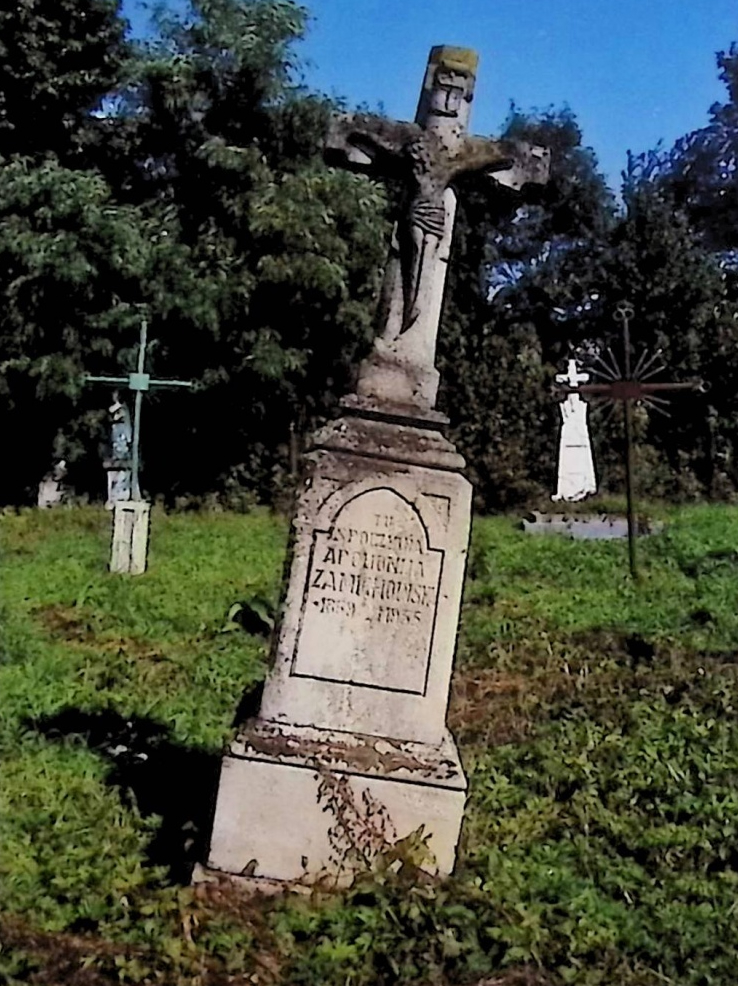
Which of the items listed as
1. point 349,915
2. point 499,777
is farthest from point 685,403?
point 349,915

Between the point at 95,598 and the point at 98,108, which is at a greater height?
the point at 98,108

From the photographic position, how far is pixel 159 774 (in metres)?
5.82

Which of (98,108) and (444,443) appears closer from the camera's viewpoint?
(444,443)

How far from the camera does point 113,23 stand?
21.1m

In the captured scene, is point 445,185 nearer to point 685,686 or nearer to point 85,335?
point 685,686

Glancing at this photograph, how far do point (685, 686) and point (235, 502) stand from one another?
12983 millimetres

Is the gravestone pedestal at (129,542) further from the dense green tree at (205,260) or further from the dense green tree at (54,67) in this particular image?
the dense green tree at (54,67)

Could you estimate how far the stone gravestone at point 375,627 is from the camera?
4.69 meters

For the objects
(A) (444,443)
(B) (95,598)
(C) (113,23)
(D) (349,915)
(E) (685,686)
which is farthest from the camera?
(C) (113,23)

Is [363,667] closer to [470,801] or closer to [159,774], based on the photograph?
[470,801]

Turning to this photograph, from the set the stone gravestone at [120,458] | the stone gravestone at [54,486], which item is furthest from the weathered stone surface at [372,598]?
the stone gravestone at [54,486]

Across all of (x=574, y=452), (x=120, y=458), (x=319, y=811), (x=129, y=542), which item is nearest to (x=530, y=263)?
(x=574, y=452)

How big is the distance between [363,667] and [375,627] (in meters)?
0.15

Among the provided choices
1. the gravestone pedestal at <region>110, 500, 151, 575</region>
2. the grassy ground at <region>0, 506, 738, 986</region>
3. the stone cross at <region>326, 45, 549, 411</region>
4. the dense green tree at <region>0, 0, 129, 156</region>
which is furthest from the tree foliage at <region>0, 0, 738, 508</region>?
the stone cross at <region>326, 45, 549, 411</region>
